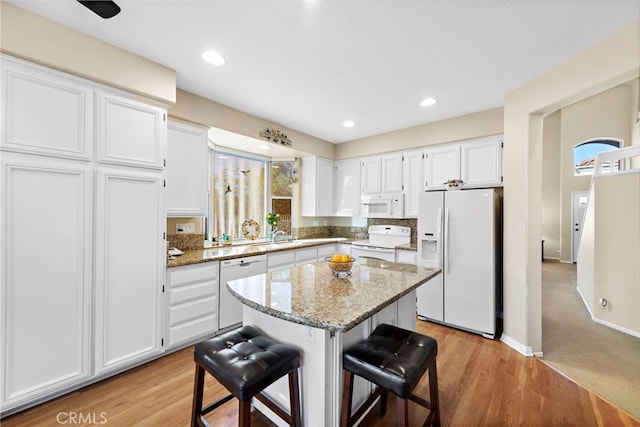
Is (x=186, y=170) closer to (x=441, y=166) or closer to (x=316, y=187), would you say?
(x=316, y=187)

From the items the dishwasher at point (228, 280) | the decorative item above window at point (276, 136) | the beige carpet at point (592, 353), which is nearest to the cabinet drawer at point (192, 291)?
the dishwasher at point (228, 280)

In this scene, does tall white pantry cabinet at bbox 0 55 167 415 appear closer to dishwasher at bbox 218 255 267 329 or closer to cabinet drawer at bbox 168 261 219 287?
cabinet drawer at bbox 168 261 219 287

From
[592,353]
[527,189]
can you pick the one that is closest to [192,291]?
[527,189]

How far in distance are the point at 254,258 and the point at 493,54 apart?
2970mm

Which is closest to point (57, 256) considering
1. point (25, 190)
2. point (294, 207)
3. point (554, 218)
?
point (25, 190)

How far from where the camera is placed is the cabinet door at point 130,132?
6.44ft

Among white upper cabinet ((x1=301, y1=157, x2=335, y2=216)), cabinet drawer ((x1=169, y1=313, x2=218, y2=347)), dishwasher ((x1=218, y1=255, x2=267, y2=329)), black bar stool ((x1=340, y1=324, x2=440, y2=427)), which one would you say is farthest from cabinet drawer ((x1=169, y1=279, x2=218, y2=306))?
white upper cabinet ((x1=301, y1=157, x2=335, y2=216))

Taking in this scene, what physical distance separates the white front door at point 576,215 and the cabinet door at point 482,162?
6.56m

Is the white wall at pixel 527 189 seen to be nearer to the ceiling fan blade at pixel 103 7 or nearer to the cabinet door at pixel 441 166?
the cabinet door at pixel 441 166

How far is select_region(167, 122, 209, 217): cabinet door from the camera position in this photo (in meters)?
2.65

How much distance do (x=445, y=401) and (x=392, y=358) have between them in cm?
99

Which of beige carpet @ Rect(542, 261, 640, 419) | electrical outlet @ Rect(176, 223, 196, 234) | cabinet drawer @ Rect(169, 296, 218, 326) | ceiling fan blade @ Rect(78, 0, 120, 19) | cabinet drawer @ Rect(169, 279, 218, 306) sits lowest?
beige carpet @ Rect(542, 261, 640, 419)

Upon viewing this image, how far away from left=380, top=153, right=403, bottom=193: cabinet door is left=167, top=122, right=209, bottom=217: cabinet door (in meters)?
2.61

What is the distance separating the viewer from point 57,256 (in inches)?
69.8
